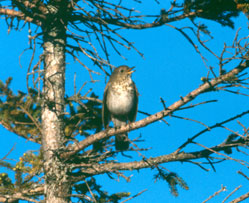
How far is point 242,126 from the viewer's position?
180 inches

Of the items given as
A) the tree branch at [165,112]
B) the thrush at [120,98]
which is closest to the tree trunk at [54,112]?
the tree branch at [165,112]

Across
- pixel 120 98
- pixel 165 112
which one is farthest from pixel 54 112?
pixel 165 112

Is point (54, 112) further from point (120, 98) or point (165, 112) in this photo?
point (165, 112)

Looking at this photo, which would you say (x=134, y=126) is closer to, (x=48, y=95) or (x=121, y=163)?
(x=121, y=163)

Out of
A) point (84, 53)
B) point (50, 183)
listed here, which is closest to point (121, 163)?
point (50, 183)

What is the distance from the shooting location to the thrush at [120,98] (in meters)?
6.68

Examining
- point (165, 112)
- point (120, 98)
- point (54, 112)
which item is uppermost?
point (120, 98)

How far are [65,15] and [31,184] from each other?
301 centimetres

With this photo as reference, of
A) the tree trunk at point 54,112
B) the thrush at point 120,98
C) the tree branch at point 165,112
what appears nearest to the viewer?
the tree branch at point 165,112

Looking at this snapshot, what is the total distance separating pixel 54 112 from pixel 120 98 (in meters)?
1.45

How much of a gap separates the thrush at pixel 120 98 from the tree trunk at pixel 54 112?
106 cm

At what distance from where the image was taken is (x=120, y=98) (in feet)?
21.9

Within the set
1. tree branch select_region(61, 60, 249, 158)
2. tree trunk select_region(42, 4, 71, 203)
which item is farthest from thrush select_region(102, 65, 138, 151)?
tree branch select_region(61, 60, 249, 158)

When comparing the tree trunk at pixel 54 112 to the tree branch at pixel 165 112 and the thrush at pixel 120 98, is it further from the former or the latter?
the thrush at pixel 120 98
